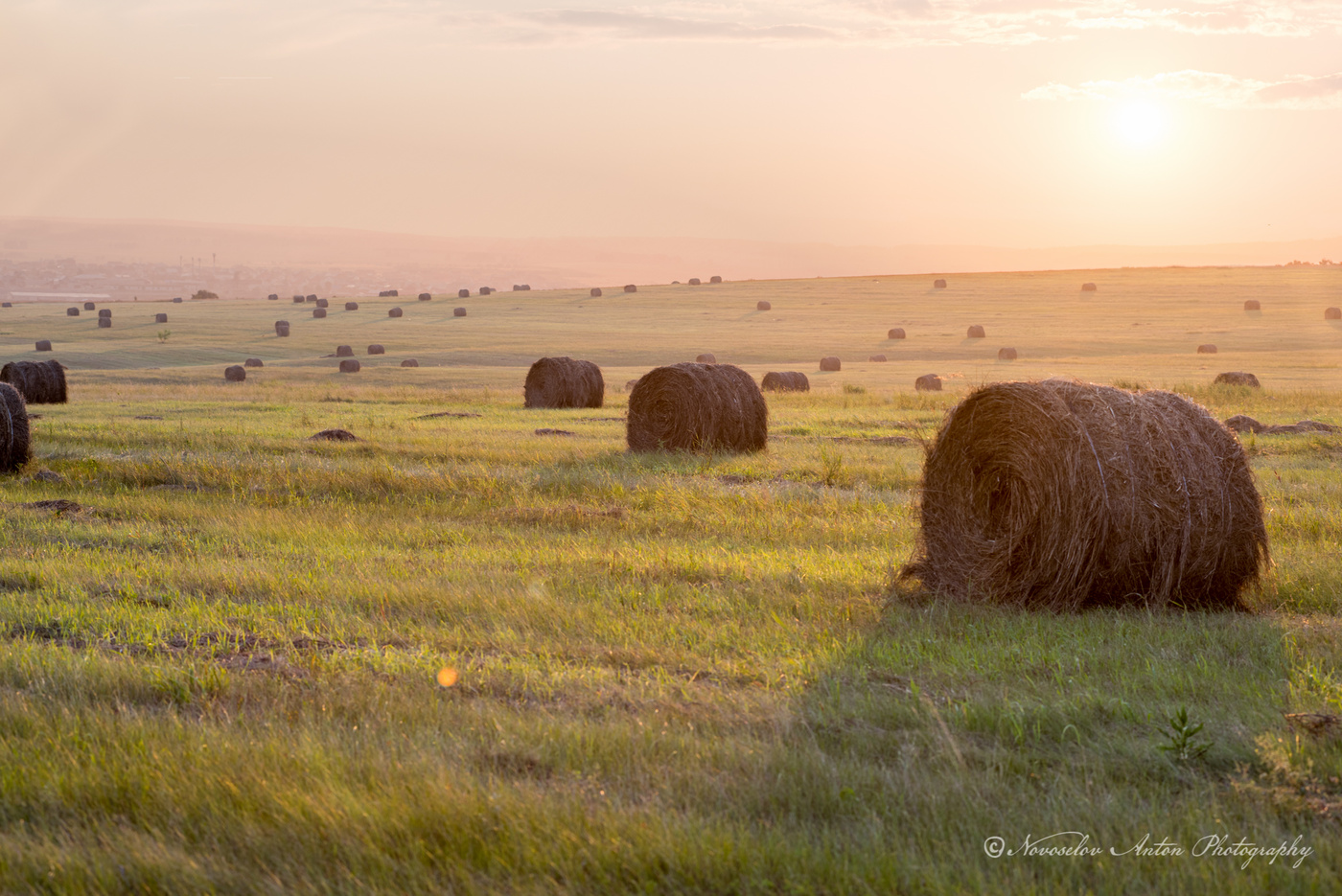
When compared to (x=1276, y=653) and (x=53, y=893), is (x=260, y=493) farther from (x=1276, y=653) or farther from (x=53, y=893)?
(x=1276, y=653)

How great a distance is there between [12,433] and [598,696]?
1279cm

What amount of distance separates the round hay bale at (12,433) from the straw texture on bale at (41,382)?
16658mm

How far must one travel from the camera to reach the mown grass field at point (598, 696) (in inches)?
157

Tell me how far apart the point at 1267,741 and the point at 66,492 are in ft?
42.7

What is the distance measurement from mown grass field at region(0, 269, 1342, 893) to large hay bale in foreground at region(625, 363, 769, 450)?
348 cm

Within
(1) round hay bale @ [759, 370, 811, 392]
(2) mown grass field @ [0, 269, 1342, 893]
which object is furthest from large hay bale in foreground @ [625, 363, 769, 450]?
(1) round hay bale @ [759, 370, 811, 392]

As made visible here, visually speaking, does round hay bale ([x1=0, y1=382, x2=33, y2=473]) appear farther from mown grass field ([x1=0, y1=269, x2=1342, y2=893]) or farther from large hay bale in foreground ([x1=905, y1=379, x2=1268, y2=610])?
large hay bale in foreground ([x1=905, y1=379, x2=1268, y2=610])

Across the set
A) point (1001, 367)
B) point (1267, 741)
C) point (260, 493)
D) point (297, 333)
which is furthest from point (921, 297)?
point (1267, 741)

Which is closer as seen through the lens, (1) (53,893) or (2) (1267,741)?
Answer: (1) (53,893)

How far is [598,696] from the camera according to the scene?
566 cm

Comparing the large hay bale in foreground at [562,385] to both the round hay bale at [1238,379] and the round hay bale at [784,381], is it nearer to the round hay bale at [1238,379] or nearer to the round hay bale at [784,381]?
the round hay bale at [784,381]

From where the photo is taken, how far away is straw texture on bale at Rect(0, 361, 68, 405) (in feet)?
99.3

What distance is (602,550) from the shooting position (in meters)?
9.53

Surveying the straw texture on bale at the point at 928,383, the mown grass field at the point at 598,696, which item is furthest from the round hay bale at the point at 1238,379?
the mown grass field at the point at 598,696
